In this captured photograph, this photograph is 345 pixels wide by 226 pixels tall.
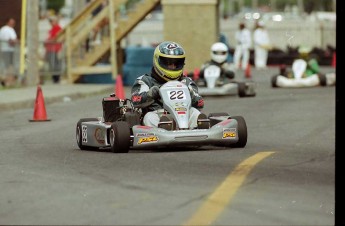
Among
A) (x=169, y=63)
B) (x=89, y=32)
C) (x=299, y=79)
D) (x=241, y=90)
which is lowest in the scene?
(x=299, y=79)

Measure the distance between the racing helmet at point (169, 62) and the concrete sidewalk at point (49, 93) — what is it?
9968 mm

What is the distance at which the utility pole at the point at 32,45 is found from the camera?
1228 inches

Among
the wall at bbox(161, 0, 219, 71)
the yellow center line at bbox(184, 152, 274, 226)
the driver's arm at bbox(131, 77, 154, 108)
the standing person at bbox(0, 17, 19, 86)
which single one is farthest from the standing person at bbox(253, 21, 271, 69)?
the yellow center line at bbox(184, 152, 274, 226)

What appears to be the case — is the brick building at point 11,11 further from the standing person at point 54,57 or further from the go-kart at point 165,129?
the go-kart at point 165,129

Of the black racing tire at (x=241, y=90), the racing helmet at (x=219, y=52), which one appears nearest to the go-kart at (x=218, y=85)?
the black racing tire at (x=241, y=90)

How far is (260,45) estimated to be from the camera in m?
50.2

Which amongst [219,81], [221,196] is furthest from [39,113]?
[221,196]

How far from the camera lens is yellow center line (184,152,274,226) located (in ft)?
27.8

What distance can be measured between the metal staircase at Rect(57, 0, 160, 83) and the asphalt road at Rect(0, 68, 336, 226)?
15.7 m

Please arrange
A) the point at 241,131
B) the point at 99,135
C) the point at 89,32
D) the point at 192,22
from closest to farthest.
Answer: the point at 241,131, the point at 99,135, the point at 89,32, the point at 192,22

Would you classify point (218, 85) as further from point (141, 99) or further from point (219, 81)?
point (141, 99)

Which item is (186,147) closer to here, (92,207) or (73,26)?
(92,207)

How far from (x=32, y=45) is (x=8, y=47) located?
2.34ft

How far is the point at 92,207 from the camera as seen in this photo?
9.12 m
